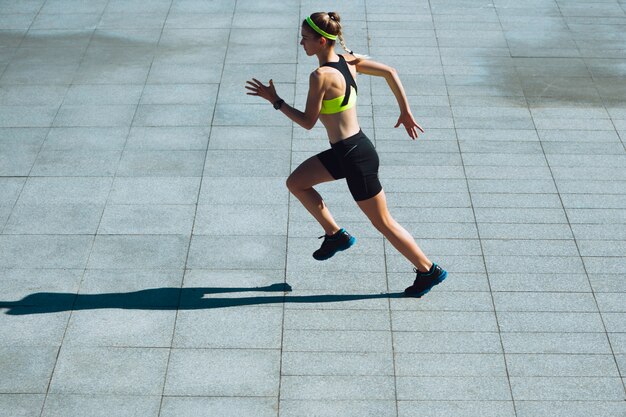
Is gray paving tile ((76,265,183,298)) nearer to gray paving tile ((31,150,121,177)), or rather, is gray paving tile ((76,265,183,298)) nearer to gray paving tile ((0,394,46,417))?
gray paving tile ((0,394,46,417))

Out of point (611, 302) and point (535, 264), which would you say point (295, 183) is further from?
point (611, 302)

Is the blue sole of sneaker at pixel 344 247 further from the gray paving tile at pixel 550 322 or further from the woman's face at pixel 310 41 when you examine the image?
the woman's face at pixel 310 41

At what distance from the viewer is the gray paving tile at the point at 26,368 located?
6508 millimetres

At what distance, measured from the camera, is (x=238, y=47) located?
38.9 feet

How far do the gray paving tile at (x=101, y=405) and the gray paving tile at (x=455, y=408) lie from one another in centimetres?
170

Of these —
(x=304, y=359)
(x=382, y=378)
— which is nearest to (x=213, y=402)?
(x=304, y=359)

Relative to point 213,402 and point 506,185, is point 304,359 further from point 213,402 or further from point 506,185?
point 506,185

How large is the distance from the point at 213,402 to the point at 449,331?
1.88 meters

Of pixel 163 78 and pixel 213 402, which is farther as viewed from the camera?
pixel 163 78

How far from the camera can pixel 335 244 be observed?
7.60m

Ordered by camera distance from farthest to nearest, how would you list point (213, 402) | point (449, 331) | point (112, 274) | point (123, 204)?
1. point (123, 204)
2. point (112, 274)
3. point (449, 331)
4. point (213, 402)

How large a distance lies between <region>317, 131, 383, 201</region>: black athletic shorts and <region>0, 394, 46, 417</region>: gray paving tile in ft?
8.92

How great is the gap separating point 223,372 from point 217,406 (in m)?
0.34

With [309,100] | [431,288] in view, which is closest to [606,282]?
[431,288]
